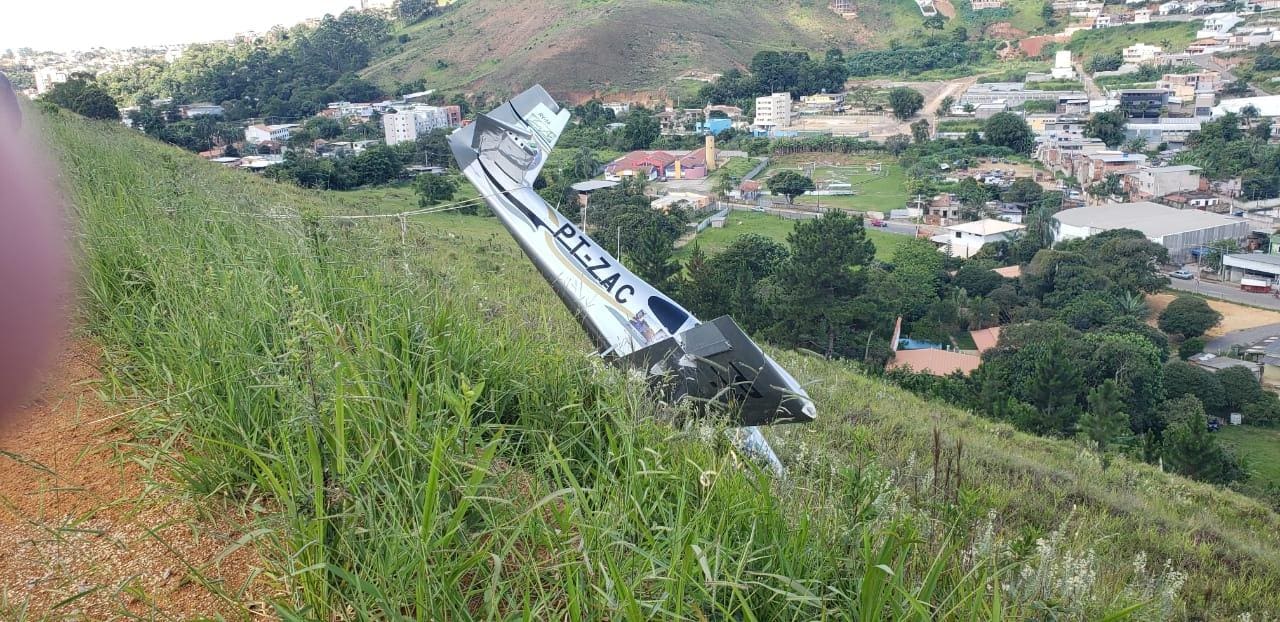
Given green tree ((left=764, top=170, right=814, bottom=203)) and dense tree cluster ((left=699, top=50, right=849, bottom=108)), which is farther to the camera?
dense tree cluster ((left=699, top=50, right=849, bottom=108))

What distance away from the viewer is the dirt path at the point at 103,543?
4.29 ft

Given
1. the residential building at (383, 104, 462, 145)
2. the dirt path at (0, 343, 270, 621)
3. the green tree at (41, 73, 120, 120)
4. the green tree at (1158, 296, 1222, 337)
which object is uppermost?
the green tree at (41, 73, 120, 120)

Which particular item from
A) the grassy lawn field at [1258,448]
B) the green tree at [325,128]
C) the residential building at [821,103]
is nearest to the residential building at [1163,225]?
the grassy lawn field at [1258,448]

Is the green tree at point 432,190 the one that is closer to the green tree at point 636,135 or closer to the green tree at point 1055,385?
the green tree at point 1055,385

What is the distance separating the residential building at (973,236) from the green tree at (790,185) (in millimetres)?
6801

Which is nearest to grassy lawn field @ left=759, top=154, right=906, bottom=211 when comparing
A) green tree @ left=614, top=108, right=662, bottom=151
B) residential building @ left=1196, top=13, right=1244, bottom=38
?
green tree @ left=614, top=108, right=662, bottom=151

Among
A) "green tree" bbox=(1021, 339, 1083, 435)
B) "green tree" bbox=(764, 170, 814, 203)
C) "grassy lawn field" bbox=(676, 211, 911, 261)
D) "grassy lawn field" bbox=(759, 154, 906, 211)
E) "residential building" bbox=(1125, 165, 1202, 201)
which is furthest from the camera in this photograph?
"grassy lawn field" bbox=(759, 154, 906, 211)

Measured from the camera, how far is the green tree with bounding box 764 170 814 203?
3444cm

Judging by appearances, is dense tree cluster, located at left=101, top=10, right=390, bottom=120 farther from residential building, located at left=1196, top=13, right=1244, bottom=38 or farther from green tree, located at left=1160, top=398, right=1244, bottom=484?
residential building, located at left=1196, top=13, right=1244, bottom=38

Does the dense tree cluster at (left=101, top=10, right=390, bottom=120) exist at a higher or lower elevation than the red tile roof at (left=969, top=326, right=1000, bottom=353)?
higher

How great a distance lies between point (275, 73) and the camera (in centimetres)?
5744

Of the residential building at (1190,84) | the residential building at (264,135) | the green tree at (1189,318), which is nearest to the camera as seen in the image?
the green tree at (1189,318)

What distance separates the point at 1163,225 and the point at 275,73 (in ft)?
178

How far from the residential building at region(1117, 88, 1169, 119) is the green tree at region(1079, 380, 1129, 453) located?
4283 centimetres
